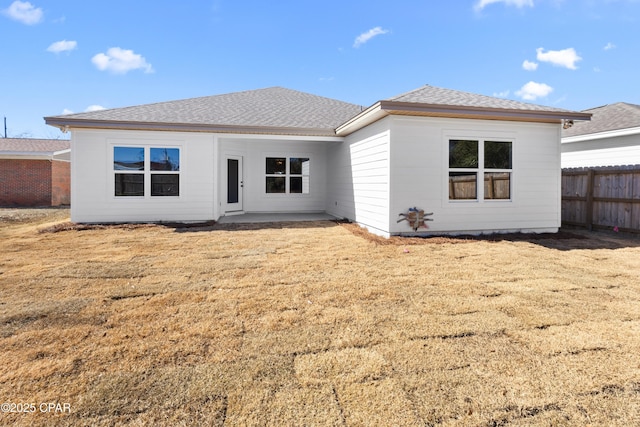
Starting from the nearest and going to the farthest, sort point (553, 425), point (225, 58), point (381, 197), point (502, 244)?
1. point (553, 425)
2. point (502, 244)
3. point (381, 197)
4. point (225, 58)

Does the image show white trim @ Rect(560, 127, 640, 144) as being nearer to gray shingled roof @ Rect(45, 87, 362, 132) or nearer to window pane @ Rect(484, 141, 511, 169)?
window pane @ Rect(484, 141, 511, 169)

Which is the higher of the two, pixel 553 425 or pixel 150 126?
pixel 150 126

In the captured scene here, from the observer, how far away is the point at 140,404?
6.30ft

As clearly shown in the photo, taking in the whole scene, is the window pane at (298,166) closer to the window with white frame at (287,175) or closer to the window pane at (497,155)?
the window with white frame at (287,175)

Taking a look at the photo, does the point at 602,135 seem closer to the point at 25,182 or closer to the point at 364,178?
the point at 364,178

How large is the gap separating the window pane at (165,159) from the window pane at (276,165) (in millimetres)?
3800

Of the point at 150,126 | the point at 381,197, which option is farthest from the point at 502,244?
the point at 150,126

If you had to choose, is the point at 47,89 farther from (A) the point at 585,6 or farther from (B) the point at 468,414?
(B) the point at 468,414

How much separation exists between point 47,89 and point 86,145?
3666cm

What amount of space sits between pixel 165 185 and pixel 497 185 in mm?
8694

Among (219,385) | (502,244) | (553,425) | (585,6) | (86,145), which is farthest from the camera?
(585,6)

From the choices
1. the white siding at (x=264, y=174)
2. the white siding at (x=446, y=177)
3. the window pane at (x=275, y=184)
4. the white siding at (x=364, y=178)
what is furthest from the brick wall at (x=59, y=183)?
the white siding at (x=446, y=177)

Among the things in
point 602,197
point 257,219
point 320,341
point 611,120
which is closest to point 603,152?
point 611,120

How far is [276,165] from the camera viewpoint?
1320 centimetres
